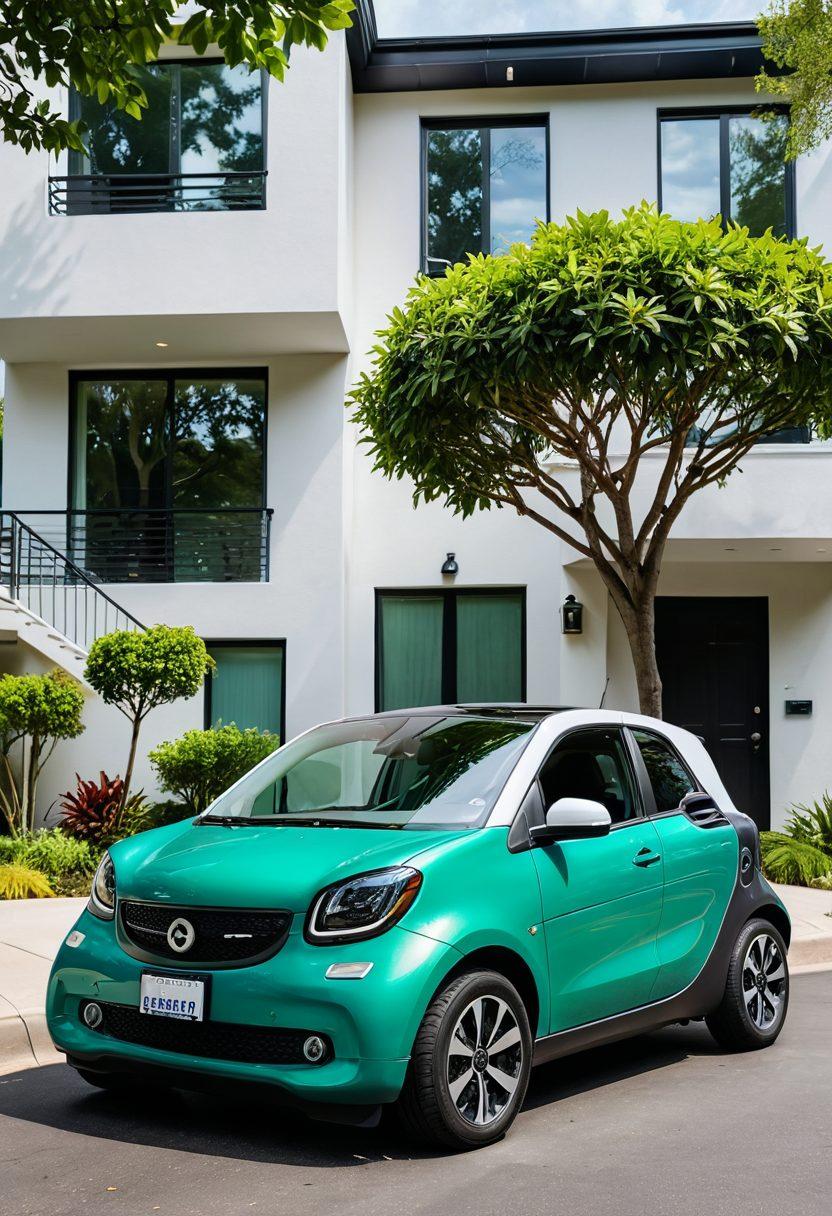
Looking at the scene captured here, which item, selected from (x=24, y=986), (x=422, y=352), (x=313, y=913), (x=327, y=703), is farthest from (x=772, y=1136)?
(x=327, y=703)

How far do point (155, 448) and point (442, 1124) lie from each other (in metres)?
11.8

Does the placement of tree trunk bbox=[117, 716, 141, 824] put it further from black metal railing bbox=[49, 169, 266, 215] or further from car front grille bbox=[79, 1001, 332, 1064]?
car front grille bbox=[79, 1001, 332, 1064]

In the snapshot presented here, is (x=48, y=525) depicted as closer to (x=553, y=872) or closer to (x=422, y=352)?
(x=422, y=352)

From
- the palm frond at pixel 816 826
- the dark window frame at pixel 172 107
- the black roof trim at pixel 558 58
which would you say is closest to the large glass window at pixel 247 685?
the dark window frame at pixel 172 107

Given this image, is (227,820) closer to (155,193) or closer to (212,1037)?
(212,1037)

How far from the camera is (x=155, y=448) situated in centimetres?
1530

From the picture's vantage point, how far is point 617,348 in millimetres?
9141

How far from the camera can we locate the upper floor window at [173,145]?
14.5 meters

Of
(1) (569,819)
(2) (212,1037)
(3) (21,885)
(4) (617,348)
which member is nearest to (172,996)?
(2) (212,1037)

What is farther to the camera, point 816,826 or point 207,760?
point 816,826

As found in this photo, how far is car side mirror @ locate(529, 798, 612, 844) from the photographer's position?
5160 millimetres

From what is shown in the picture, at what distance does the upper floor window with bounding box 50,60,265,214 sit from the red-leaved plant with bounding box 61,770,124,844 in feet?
21.3

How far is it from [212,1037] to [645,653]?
6715 millimetres

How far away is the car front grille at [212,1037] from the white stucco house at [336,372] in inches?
375
